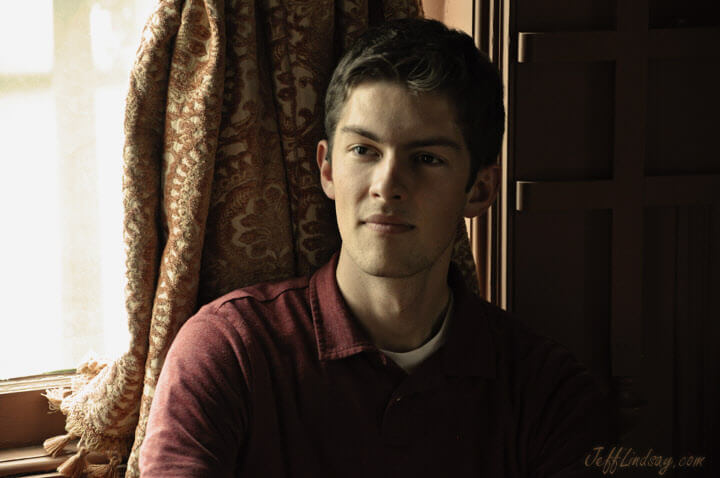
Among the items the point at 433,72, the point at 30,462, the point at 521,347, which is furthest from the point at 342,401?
the point at 30,462

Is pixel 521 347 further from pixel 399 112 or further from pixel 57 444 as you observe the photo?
pixel 57 444

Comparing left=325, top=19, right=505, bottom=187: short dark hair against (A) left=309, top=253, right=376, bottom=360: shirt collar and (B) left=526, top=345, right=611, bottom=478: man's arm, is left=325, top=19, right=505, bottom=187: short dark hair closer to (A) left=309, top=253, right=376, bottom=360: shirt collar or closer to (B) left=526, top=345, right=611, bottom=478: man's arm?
(A) left=309, top=253, right=376, bottom=360: shirt collar

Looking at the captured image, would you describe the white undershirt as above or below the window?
below

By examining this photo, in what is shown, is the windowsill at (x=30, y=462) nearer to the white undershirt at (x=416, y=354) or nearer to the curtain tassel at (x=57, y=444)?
the curtain tassel at (x=57, y=444)

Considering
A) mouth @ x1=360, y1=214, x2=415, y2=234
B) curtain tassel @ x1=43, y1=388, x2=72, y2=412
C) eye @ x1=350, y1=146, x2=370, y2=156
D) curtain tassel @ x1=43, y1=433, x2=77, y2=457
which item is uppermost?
eye @ x1=350, y1=146, x2=370, y2=156

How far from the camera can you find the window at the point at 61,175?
5.48 ft

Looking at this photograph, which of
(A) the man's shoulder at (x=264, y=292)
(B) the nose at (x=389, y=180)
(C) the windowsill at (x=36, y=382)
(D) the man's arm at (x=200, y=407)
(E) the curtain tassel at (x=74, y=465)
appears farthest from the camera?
(C) the windowsill at (x=36, y=382)

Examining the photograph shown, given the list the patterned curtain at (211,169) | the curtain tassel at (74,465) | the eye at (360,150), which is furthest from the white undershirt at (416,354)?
the curtain tassel at (74,465)

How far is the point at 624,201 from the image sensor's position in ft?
5.48

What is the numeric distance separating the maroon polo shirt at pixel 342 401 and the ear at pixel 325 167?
145 millimetres

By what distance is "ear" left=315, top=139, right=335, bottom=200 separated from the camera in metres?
1.51

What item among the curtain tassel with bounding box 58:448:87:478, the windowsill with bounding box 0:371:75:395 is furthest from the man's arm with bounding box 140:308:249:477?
the windowsill with bounding box 0:371:75:395

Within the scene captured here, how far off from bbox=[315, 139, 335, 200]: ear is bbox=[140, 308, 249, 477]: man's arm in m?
0.31

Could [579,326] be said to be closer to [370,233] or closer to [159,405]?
[370,233]
